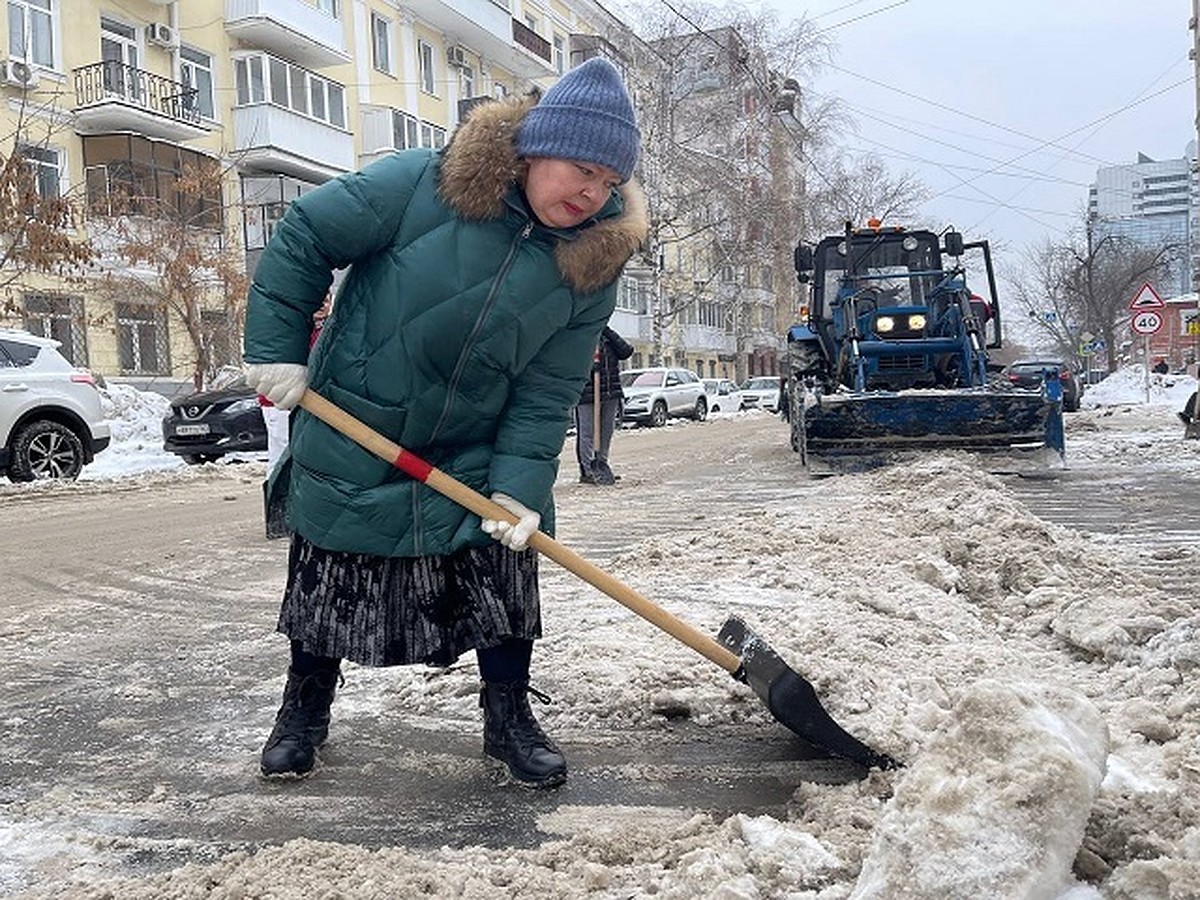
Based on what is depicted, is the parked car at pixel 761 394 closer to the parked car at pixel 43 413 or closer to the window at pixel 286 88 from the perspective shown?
the window at pixel 286 88

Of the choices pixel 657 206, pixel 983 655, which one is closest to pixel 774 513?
pixel 983 655

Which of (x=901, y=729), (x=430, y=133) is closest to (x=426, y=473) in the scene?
(x=901, y=729)

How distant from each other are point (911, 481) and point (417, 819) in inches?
242

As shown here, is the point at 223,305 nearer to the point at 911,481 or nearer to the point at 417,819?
the point at 911,481

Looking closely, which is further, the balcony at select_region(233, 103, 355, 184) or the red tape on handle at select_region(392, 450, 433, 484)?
the balcony at select_region(233, 103, 355, 184)

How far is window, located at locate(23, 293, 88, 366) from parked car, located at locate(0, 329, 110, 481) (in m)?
7.36

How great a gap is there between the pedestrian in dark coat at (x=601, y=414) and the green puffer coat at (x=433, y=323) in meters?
7.00

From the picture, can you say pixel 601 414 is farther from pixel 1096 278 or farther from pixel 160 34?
pixel 1096 278

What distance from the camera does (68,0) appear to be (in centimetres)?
2175

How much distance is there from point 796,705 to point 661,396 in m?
22.3

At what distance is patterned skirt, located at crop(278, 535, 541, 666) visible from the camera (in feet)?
8.96

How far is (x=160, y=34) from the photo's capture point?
2384cm

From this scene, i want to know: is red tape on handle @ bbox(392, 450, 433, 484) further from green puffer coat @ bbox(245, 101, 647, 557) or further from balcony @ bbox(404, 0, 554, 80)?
balcony @ bbox(404, 0, 554, 80)

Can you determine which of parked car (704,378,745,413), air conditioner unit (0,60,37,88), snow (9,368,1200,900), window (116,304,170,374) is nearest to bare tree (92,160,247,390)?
window (116,304,170,374)
